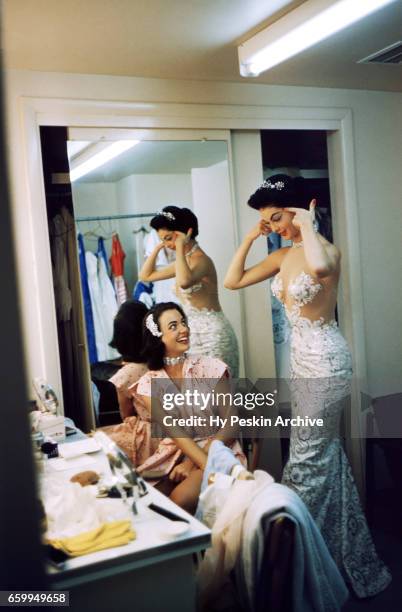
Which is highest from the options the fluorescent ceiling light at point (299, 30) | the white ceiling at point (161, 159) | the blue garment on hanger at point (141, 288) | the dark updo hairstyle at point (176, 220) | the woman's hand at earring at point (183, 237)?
the fluorescent ceiling light at point (299, 30)

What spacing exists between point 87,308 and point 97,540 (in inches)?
73.8

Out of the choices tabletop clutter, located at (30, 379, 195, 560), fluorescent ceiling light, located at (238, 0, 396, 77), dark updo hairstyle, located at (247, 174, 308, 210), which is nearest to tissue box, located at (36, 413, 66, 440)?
tabletop clutter, located at (30, 379, 195, 560)

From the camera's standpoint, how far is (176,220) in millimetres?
3951

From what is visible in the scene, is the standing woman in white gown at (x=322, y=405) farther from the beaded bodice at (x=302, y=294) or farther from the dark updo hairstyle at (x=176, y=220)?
the dark updo hairstyle at (x=176, y=220)

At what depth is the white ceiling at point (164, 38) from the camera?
2729 millimetres

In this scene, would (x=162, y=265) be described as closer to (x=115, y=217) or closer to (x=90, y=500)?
(x=115, y=217)

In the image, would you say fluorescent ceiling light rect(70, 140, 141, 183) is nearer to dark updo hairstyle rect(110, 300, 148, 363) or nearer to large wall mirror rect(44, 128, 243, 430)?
large wall mirror rect(44, 128, 243, 430)

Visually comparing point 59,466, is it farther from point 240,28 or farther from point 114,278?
point 240,28

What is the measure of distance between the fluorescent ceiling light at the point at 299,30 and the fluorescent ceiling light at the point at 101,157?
82cm

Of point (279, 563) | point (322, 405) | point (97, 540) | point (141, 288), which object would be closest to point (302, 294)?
point (322, 405)

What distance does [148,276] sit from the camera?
3904mm

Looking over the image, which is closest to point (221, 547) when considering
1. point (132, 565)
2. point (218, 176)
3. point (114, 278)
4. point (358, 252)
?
point (132, 565)

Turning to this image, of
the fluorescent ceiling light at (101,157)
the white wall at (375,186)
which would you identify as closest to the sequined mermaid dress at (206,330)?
the fluorescent ceiling light at (101,157)

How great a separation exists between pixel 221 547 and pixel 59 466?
2.83ft
